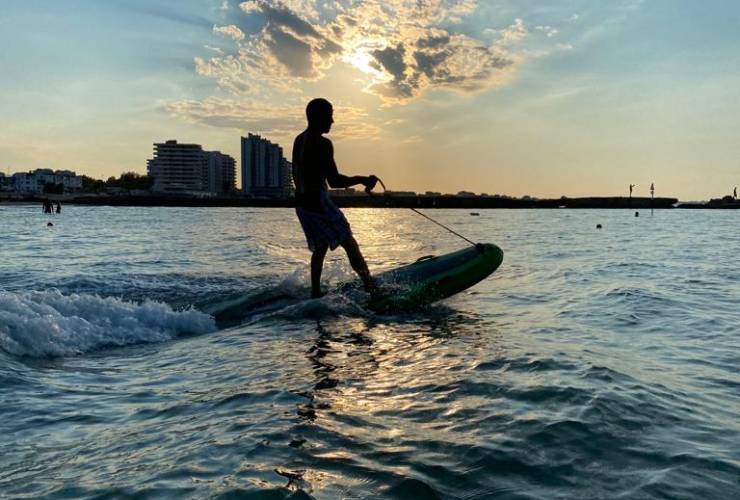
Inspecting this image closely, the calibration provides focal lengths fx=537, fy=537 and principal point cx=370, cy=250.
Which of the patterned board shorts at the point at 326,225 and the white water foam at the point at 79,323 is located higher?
the patterned board shorts at the point at 326,225

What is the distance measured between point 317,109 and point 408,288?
3.09 meters

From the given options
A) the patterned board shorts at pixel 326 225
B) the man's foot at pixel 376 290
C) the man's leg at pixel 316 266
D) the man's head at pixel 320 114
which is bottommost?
the man's foot at pixel 376 290

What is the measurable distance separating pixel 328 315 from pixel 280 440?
4.57 metres

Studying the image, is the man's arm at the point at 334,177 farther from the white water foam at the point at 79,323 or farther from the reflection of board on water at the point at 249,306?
the white water foam at the point at 79,323

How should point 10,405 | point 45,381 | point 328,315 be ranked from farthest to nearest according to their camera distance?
point 328,315
point 45,381
point 10,405

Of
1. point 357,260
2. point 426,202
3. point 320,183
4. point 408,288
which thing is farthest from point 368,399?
point 426,202

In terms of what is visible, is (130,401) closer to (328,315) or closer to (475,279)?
(328,315)

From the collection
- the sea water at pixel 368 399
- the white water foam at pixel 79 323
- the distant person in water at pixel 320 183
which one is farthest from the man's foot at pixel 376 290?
the white water foam at pixel 79 323

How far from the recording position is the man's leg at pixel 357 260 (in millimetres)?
7906

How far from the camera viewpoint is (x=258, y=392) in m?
4.41

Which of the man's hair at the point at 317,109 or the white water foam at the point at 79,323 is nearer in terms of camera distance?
the white water foam at the point at 79,323

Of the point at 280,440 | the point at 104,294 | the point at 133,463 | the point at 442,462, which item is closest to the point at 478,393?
the point at 442,462

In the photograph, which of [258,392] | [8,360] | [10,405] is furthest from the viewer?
[8,360]

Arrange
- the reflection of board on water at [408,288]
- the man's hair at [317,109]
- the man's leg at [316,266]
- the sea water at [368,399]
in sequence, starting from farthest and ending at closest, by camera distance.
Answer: the reflection of board on water at [408,288] → the man's leg at [316,266] → the man's hair at [317,109] → the sea water at [368,399]
